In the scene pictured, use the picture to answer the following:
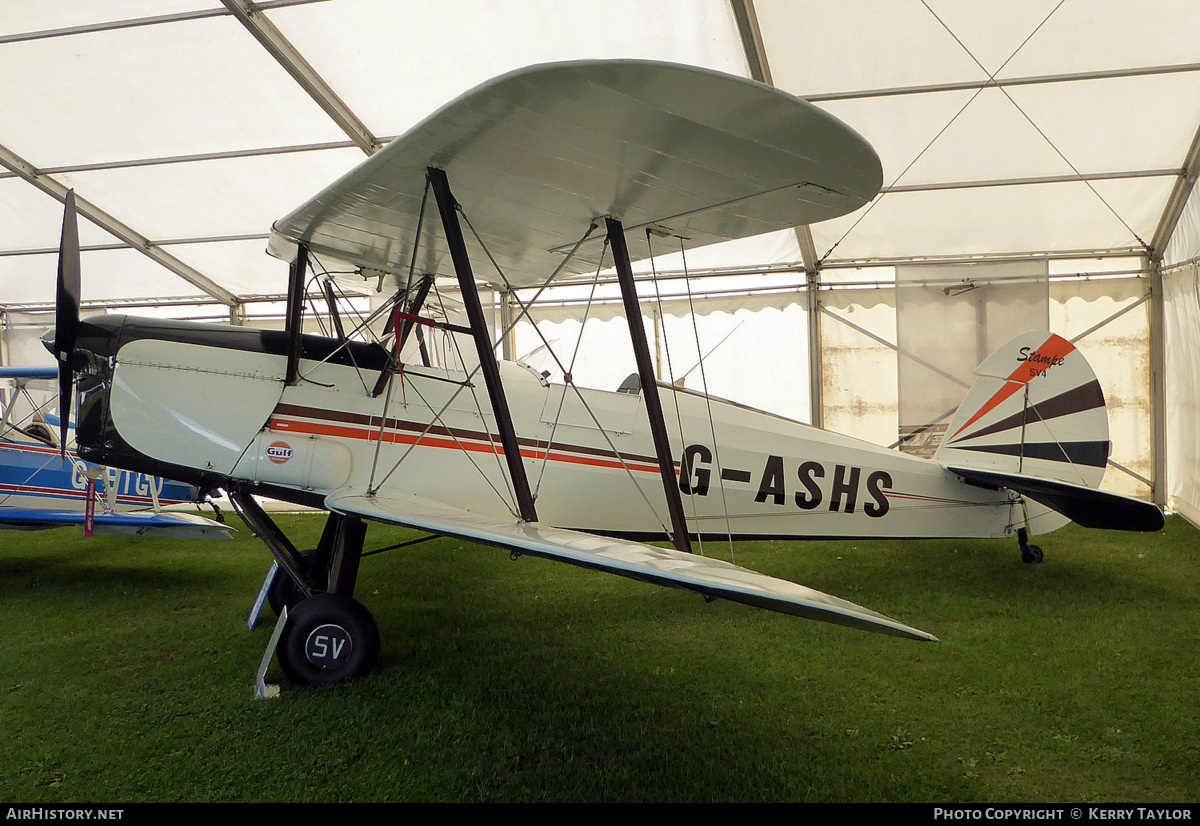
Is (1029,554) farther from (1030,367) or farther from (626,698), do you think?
(626,698)

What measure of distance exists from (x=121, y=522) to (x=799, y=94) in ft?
22.1

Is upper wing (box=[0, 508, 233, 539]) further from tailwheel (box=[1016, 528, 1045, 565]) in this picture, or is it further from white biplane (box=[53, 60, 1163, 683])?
tailwheel (box=[1016, 528, 1045, 565])

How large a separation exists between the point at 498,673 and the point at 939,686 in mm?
2083

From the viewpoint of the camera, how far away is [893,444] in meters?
9.30

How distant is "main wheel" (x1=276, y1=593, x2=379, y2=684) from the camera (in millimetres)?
3340

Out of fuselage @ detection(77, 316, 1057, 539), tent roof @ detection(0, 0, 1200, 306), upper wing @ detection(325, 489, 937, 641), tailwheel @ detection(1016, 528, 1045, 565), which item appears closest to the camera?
upper wing @ detection(325, 489, 937, 641)

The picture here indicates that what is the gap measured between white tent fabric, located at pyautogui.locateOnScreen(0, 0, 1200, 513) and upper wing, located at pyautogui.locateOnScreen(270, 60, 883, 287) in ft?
10.4

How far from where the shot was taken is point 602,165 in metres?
3.09

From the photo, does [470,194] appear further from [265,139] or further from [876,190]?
[265,139]

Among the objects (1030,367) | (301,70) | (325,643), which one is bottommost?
(325,643)

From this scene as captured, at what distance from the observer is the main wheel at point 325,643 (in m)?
3.34

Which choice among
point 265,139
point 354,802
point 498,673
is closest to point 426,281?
point 498,673

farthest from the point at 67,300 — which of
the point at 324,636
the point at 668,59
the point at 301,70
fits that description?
the point at 668,59

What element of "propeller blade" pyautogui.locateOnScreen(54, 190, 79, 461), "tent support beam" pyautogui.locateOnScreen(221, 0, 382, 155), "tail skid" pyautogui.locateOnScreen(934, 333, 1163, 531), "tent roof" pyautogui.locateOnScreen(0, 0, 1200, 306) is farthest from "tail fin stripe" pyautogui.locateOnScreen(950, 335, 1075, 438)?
"tent support beam" pyautogui.locateOnScreen(221, 0, 382, 155)
